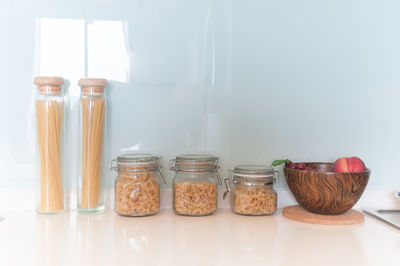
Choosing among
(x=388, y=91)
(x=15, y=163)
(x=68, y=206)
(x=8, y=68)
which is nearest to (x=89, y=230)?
(x=68, y=206)

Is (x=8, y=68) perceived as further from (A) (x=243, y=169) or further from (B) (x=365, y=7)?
(B) (x=365, y=7)

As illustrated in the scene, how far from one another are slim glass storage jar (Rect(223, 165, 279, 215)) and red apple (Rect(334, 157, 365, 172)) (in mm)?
197

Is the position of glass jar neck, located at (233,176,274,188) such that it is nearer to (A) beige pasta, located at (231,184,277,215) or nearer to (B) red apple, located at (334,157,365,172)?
(A) beige pasta, located at (231,184,277,215)

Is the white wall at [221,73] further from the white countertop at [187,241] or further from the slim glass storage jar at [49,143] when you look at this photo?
the white countertop at [187,241]

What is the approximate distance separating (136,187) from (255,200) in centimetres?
35

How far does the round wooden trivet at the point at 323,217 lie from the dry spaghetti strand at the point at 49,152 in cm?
69

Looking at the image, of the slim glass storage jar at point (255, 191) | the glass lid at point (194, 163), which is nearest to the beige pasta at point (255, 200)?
the slim glass storage jar at point (255, 191)

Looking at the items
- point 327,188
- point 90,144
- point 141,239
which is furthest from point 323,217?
point 90,144

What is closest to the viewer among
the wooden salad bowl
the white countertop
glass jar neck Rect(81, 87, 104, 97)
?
the white countertop

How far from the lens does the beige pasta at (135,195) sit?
3.97 ft

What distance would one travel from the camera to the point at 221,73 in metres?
1.37

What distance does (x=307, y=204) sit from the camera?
4.05ft

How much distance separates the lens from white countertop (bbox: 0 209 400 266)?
88cm

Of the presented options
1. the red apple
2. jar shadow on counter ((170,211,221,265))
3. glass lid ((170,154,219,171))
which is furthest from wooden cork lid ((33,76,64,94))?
the red apple
